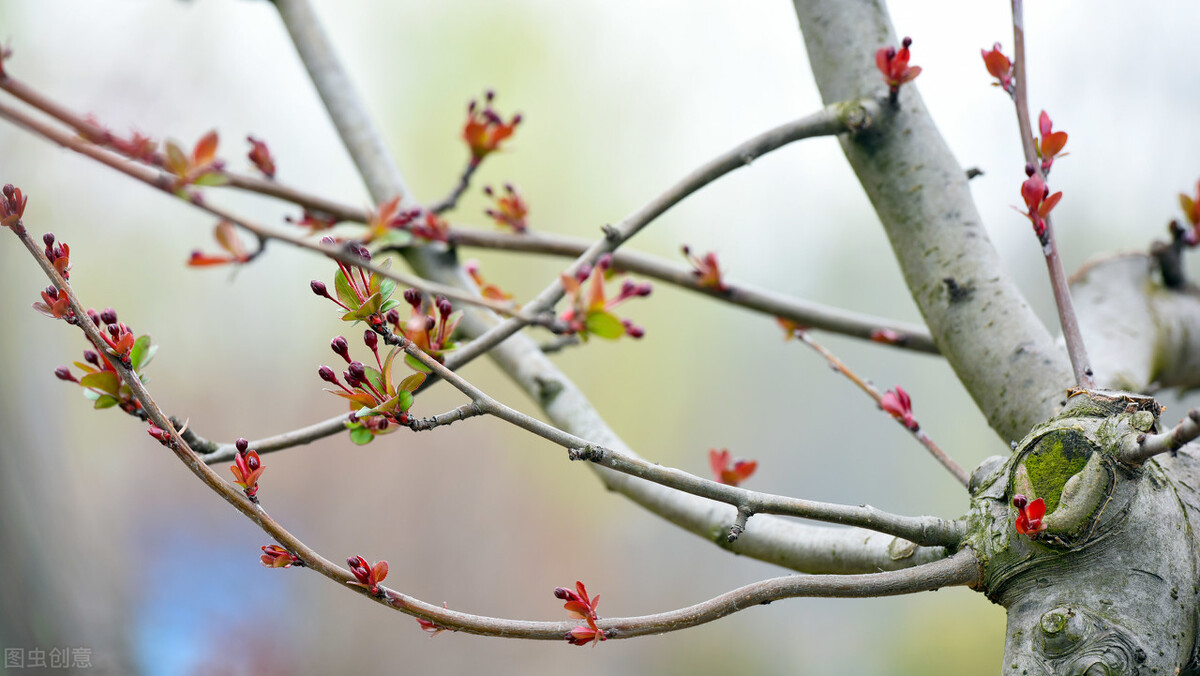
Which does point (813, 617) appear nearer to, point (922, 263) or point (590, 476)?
point (590, 476)

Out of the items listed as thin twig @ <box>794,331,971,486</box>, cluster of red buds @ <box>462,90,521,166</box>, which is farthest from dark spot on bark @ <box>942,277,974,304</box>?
cluster of red buds @ <box>462,90,521,166</box>

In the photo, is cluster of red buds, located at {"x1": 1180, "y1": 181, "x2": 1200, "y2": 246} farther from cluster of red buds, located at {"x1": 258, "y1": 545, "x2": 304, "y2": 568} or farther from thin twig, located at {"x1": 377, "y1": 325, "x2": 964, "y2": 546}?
cluster of red buds, located at {"x1": 258, "y1": 545, "x2": 304, "y2": 568}

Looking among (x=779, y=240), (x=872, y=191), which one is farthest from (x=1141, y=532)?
(x=779, y=240)

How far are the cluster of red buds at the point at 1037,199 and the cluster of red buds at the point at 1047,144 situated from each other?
2 centimetres

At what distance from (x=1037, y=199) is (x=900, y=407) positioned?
0.21 m

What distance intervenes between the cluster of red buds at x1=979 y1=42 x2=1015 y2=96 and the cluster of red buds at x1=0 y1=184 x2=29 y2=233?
57cm

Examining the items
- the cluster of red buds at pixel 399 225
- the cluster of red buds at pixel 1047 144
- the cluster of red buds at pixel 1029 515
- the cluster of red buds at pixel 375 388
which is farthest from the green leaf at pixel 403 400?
the cluster of red buds at pixel 1047 144

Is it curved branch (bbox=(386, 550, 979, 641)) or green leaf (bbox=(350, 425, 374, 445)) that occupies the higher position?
green leaf (bbox=(350, 425, 374, 445))

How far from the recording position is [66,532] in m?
Result: 1.65

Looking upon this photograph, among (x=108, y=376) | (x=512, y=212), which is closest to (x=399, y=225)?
(x=512, y=212)

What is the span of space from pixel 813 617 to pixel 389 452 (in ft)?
5.15

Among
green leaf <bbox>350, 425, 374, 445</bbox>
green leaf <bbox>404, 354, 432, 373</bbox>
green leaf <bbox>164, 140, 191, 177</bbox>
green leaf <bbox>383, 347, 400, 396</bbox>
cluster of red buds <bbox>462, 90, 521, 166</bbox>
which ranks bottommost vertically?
green leaf <bbox>350, 425, 374, 445</bbox>

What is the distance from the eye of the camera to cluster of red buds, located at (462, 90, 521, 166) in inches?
33.0

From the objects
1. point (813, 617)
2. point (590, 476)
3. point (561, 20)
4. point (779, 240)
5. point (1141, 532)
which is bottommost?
point (1141, 532)
